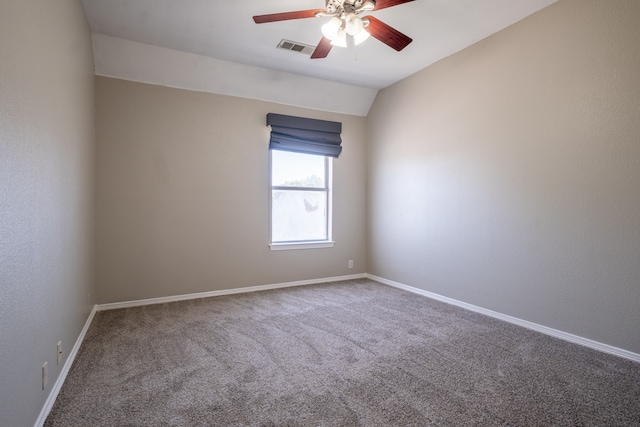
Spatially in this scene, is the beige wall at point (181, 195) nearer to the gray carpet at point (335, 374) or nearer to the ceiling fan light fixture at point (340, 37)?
the gray carpet at point (335, 374)

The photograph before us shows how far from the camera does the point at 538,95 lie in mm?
3018

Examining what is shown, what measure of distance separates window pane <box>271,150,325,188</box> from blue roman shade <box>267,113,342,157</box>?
12 cm

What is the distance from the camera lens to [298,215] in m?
4.84

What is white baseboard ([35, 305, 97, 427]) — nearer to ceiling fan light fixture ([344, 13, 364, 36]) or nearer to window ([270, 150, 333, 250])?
window ([270, 150, 333, 250])

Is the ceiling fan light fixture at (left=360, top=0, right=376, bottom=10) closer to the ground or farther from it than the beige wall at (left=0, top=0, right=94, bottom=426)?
farther from it

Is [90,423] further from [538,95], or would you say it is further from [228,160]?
[538,95]

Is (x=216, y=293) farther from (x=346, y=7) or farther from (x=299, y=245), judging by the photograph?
(x=346, y=7)

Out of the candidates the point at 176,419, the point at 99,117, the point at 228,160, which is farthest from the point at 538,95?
the point at 99,117

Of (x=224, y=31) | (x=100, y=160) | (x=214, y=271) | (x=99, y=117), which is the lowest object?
(x=214, y=271)

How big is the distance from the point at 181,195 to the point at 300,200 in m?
1.61

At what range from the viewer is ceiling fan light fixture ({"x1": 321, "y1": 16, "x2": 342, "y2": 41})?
7.88 ft

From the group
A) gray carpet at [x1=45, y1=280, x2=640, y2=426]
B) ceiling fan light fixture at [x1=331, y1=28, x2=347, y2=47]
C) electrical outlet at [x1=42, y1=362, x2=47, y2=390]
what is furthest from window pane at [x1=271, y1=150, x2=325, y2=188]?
electrical outlet at [x1=42, y1=362, x2=47, y2=390]

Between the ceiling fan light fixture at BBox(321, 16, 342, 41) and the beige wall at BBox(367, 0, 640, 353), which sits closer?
the ceiling fan light fixture at BBox(321, 16, 342, 41)

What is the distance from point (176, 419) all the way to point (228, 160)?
122 inches
